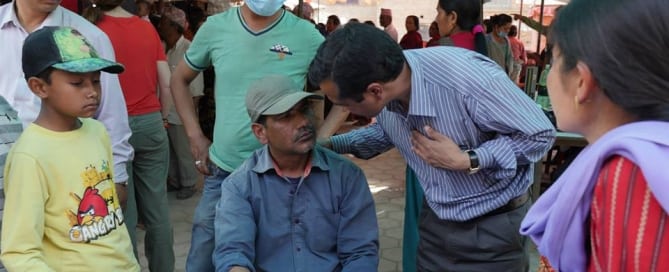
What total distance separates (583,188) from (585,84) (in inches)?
6.0

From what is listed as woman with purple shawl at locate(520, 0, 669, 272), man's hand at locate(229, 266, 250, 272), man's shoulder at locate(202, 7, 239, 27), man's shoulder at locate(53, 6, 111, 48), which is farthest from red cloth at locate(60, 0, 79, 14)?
woman with purple shawl at locate(520, 0, 669, 272)

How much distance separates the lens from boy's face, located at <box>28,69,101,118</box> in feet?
5.60

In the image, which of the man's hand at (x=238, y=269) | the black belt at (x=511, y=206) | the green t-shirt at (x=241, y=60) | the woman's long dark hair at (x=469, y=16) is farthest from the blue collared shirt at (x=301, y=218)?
the woman's long dark hair at (x=469, y=16)

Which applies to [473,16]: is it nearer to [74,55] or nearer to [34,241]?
[74,55]

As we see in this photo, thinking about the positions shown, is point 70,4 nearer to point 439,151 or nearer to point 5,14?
point 5,14

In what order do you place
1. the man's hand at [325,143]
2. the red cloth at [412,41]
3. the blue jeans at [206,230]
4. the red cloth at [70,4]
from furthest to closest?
the red cloth at [412,41] → the red cloth at [70,4] → the blue jeans at [206,230] → the man's hand at [325,143]

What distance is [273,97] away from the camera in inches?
72.9

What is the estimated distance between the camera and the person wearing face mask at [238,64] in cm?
215

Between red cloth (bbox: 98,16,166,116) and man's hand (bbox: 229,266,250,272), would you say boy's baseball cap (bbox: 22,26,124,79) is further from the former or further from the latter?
red cloth (bbox: 98,16,166,116)

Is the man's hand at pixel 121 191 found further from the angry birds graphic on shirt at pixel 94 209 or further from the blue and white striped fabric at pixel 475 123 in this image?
the blue and white striped fabric at pixel 475 123

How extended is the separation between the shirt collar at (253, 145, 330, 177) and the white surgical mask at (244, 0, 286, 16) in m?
0.55

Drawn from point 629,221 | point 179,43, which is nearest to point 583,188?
point 629,221

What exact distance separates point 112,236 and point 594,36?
1.53 m

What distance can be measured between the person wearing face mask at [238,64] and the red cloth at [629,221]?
1.49 meters
